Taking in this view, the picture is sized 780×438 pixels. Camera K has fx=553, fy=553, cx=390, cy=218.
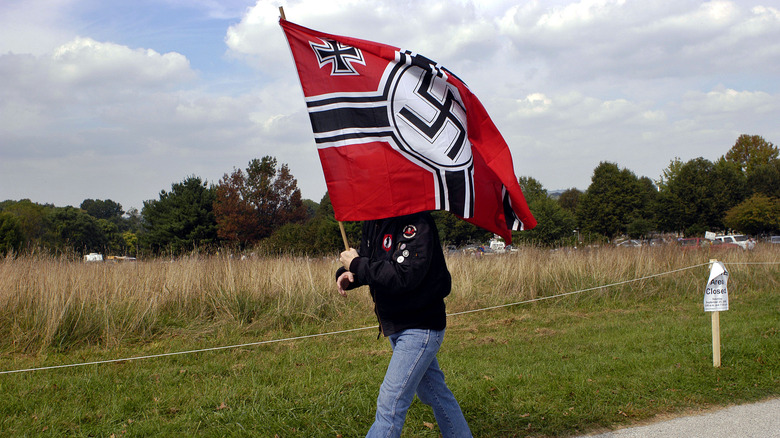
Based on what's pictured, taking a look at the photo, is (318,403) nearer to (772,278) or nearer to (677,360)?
(677,360)

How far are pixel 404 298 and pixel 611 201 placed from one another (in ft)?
185

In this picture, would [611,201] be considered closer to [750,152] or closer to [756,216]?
[756,216]

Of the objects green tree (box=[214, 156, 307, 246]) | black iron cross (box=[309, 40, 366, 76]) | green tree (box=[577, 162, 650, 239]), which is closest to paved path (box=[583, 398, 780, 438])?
black iron cross (box=[309, 40, 366, 76])

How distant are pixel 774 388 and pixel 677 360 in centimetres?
114

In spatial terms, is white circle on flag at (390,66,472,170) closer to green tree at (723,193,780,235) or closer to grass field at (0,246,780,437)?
grass field at (0,246,780,437)

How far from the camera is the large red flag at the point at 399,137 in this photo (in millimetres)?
3729

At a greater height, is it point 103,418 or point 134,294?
point 134,294

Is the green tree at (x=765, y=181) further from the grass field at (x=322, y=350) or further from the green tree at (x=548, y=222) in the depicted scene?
the grass field at (x=322, y=350)

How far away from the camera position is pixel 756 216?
5000cm

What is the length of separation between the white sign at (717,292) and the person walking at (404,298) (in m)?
4.82

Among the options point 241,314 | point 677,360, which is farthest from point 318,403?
point 241,314

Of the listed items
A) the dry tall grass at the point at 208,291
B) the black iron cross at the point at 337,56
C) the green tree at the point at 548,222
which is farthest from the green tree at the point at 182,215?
the black iron cross at the point at 337,56

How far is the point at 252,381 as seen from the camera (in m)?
6.18

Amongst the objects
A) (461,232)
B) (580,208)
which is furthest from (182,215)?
(580,208)
